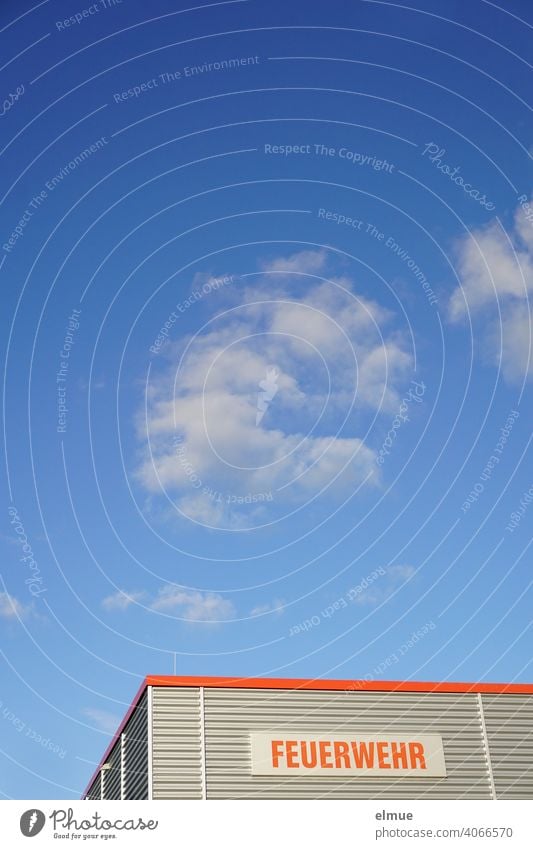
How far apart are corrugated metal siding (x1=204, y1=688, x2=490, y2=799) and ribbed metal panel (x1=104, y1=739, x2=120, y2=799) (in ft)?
20.8

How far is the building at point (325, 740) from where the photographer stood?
32.3 meters

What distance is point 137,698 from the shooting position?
34.5m

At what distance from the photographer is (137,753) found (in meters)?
34.1

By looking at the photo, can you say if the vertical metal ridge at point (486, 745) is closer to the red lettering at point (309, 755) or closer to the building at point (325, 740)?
the building at point (325, 740)

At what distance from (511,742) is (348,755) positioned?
6.33 m

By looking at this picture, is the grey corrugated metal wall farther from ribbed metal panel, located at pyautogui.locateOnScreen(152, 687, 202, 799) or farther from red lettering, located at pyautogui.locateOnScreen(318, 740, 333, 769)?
red lettering, located at pyautogui.locateOnScreen(318, 740, 333, 769)

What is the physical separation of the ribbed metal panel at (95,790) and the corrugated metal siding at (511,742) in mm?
18146

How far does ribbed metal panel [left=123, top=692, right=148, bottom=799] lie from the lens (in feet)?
107

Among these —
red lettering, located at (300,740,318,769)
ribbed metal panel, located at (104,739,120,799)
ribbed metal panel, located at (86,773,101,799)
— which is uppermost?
ribbed metal panel, located at (86,773,101,799)

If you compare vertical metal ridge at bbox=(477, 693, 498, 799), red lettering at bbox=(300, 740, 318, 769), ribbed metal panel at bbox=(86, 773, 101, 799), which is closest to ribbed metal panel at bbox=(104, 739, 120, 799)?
ribbed metal panel at bbox=(86, 773, 101, 799)
